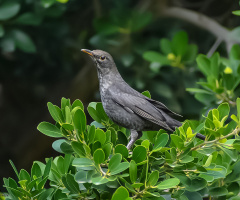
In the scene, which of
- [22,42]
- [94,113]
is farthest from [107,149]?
[22,42]

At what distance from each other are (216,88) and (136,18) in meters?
1.90

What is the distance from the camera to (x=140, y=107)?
4355mm

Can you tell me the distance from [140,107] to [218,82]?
1.02m

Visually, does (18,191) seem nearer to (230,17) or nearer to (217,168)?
(217,168)

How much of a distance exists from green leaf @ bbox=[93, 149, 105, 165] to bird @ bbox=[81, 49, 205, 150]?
0.94 m

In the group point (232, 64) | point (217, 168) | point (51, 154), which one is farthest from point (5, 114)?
point (217, 168)

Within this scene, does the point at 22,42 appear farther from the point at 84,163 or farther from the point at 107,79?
the point at 84,163

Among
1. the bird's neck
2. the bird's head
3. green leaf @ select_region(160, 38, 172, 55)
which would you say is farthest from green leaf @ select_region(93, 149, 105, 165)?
green leaf @ select_region(160, 38, 172, 55)

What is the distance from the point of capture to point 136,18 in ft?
20.9

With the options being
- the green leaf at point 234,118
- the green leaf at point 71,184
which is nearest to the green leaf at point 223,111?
the green leaf at point 234,118

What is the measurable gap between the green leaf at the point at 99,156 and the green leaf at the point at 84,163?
0.13 ft

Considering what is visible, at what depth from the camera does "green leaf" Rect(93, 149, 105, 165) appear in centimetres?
315

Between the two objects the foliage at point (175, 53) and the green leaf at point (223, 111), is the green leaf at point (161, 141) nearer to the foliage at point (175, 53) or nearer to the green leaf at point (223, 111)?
the green leaf at point (223, 111)

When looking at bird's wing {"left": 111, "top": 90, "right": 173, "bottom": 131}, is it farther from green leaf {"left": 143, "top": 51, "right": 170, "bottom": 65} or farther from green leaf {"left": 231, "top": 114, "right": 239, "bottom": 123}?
green leaf {"left": 143, "top": 51, "right": 170, "bottom": 65}
